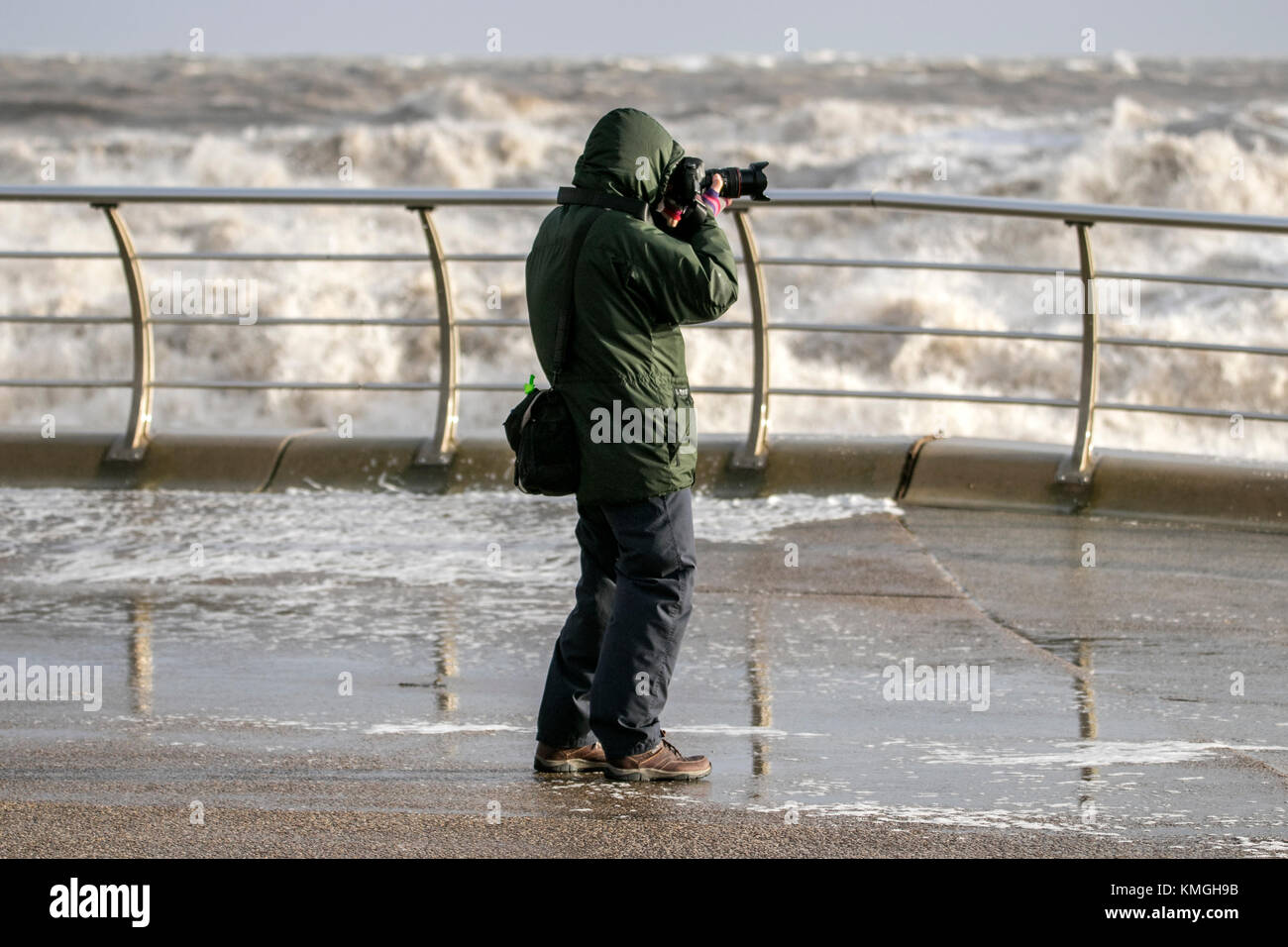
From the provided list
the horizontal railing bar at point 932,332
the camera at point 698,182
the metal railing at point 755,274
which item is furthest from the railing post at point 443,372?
the camera at point 698,182

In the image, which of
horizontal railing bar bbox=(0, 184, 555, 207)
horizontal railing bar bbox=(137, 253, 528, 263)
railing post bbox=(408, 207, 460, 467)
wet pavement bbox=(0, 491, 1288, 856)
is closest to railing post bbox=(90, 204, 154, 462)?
horizontal railing bar bbox=(137, 253, 528, 263)

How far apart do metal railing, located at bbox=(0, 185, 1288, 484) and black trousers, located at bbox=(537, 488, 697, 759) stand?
9.83 feet

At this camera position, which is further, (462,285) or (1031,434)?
(462,285)

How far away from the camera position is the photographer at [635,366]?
13.5 ft

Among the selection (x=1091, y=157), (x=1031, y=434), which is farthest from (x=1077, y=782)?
(x=1091, y=157)

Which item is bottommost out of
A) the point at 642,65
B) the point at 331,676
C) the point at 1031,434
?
the point at 1031,434

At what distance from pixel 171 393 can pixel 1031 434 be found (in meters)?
11.1

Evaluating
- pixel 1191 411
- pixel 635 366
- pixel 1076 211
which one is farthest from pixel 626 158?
pixel 1191 411

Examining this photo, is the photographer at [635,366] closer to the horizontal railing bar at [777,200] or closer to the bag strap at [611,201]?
the bag strap at [611,201]

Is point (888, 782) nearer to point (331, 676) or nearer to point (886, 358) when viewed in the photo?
point (331, 676)

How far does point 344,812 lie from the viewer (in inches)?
158

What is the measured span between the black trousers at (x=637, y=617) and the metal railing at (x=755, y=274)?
9.83 feet

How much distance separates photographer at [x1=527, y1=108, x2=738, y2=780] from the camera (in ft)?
13.5

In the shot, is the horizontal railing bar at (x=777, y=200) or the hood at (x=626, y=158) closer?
the hood at (x=626, y=158)
